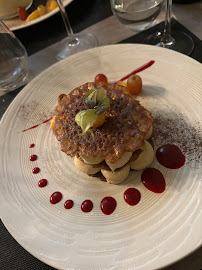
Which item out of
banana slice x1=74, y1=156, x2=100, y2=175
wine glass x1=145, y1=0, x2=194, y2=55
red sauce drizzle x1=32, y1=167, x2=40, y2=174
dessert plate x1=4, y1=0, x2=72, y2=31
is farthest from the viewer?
dessert plate x1=4, y1=0, x2=72, y2=31

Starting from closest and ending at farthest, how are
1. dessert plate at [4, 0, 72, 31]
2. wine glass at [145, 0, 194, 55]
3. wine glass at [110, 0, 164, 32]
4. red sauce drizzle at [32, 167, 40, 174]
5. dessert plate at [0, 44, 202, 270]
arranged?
dessert plate at [0, 44, 202, 270], red sauce drizzle at [32, 167, 40, 174], wine glass at [110, 0, 164, 32], wine glass at [145, 0, 194, 55], dessert plate at [4, 0, 72, 31]

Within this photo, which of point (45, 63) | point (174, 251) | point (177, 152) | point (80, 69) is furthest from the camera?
point (45, 63)

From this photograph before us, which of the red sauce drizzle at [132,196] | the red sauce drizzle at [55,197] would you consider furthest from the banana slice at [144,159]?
the red sauce drizzle at [55,197]

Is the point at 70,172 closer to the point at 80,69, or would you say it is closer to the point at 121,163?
the point at 121,163

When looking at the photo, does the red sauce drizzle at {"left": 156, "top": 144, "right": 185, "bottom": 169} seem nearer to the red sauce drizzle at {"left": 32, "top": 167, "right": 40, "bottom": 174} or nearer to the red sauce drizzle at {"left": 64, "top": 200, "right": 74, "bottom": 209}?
the red sauce drizzle at {"left": 64, "top": 200, "right": 74, "bottom": 209}

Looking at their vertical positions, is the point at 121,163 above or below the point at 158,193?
above

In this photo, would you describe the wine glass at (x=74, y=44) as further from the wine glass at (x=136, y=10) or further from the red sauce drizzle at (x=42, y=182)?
the red sauce drizzle at (x=42, y=182)

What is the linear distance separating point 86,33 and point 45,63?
44 cm

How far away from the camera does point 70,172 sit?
4.79 ft

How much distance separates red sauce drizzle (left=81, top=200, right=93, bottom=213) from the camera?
4.26ft

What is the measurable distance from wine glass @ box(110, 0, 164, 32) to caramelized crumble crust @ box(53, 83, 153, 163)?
0.65 m

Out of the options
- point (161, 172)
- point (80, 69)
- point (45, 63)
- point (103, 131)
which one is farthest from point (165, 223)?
point (45, 63)

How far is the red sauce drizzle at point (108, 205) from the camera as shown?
1.27m

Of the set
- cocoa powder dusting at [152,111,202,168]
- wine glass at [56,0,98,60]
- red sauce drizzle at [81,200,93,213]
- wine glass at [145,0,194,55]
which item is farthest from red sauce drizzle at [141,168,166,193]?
wine glass at [56,0,98,60]
